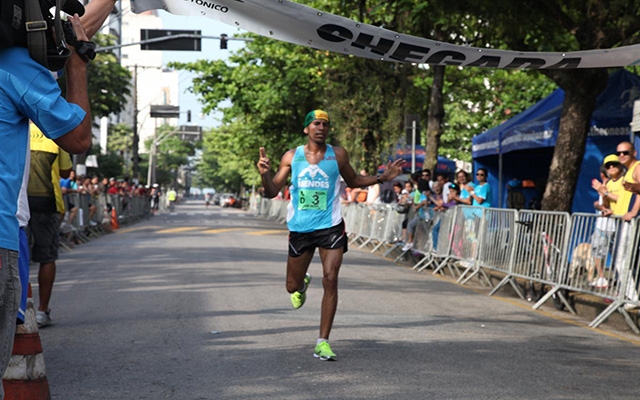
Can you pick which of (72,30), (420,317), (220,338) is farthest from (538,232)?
(72,30)

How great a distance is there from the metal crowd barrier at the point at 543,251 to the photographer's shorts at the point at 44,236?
5364 mm

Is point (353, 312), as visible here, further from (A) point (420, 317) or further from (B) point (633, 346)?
(B) point (633, 346)

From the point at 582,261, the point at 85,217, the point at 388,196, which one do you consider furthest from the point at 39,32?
the point at 85,217

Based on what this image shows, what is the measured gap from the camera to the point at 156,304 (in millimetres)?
10203

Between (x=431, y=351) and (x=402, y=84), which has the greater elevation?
(x=402, y=84)

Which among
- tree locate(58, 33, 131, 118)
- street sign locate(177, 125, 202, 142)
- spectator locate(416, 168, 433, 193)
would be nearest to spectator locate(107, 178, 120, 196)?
tree locate(58, 33, 131, 118)

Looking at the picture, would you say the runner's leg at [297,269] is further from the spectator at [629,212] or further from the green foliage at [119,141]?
the green foliage at [119,141]

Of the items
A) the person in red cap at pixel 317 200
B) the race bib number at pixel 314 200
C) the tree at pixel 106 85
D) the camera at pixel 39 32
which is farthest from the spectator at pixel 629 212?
the tree at pixel 106 85

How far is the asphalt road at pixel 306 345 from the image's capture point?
6.05 m

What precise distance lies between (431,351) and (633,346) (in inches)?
84.5

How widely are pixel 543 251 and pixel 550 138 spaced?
16.2ft

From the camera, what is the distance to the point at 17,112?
10.1 feet

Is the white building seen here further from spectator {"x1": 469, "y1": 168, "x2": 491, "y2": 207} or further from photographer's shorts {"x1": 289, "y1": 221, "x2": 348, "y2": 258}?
photographer's shorts {"x1": 289, "y1": 221, "x2": 348, "y2": 258}

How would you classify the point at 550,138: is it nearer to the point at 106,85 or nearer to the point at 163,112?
the point at 106,85
